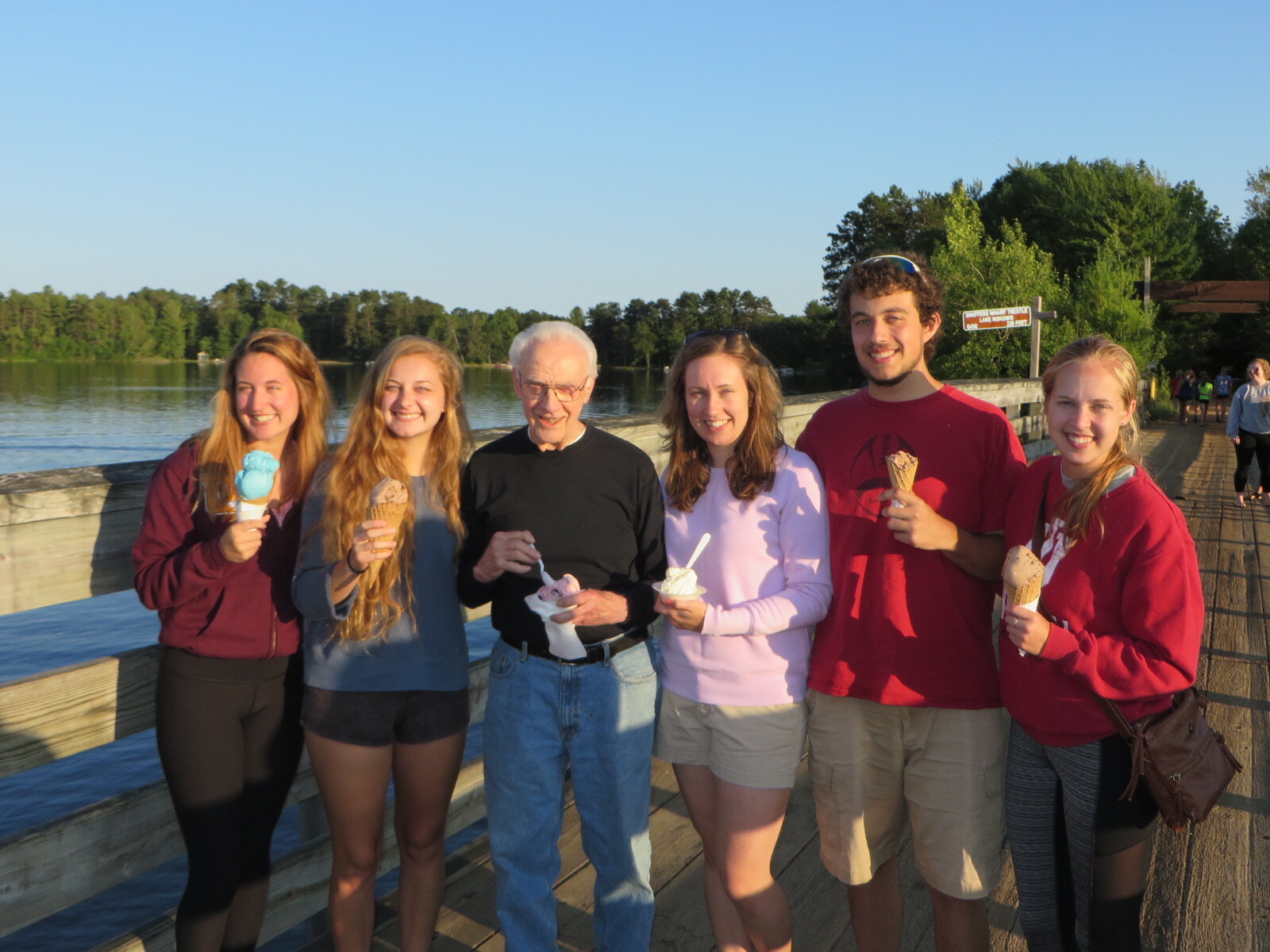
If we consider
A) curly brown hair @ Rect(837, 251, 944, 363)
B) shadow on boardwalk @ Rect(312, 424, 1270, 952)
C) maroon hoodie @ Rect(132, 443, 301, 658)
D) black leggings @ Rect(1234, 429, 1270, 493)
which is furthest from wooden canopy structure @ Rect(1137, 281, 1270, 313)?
maroon hoodie @ Rect(132, 443, 301, 658)

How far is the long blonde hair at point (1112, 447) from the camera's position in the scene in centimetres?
206

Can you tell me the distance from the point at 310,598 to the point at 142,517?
0.44 metres

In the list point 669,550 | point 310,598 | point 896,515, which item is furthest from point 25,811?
point 896,515

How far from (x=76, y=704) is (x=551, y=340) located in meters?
1.39

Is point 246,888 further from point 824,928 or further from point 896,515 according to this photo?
point 896,515

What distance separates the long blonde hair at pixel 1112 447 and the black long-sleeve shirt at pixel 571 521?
38.8 inches

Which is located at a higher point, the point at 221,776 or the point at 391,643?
the point at 391,643

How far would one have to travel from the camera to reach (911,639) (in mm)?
2283

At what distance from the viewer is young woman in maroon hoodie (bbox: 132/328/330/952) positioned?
7.04ft

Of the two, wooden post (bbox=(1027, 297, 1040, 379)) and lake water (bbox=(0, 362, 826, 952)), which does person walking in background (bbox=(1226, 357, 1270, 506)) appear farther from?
lake water (bbox=(0, 362, 826, 952))

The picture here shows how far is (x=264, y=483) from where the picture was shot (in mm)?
2152

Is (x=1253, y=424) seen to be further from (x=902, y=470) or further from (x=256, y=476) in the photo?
(x=256, y=476)

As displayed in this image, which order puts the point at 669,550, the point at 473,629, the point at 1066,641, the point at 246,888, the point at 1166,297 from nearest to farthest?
1. the point at 1066,641
2. the point at 246,888
3. the point at 669,550
4. the point at 473,629
5. the point at 1166,297

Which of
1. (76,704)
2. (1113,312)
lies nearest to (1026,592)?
(76,704)
